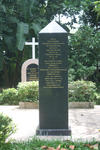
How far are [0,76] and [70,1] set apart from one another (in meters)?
10.5

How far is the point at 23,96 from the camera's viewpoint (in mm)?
8836

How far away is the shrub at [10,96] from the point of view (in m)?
9.32

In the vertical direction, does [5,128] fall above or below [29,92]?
below

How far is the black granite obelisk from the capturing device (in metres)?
4.79

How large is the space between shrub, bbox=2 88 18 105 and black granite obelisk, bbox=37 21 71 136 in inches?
179

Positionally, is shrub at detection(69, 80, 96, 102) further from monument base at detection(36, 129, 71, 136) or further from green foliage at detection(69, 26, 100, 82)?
green foliage at detection(69, 26, 100, 82)

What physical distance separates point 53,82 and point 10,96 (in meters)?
4.94

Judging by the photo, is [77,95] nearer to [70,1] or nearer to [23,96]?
[23,96]

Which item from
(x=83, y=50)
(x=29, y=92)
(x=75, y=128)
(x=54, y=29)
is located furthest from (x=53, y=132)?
(x=83, y=50)

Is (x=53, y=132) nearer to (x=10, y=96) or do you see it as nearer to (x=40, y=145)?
(x=40, y=145)

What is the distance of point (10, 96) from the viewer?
9.41 m

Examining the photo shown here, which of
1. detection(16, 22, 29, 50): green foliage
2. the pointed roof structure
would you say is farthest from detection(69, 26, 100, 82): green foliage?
the pointed roof structure

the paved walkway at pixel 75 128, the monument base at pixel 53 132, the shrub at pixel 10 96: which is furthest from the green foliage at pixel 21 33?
the monument base at pixel 53 132

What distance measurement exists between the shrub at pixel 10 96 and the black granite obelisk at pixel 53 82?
14.9 ft
